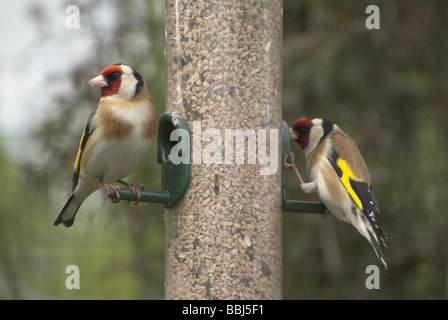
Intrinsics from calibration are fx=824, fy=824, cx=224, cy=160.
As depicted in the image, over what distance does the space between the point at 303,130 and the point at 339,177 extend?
0.50m

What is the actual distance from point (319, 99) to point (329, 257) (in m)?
1.44

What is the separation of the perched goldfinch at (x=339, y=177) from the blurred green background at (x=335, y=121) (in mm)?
1134

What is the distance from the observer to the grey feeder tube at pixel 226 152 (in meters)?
4.82

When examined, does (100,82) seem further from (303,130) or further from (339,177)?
(339,177)

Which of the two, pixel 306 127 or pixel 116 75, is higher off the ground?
pixel 116 75

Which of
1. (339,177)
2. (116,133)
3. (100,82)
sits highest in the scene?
(100,82)

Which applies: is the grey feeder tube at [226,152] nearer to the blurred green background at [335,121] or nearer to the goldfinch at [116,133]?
the goldfinch at [116,133]

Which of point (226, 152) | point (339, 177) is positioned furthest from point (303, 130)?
point (226, 152)

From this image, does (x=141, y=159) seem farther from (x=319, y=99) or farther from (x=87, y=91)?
(x=319, y=99)

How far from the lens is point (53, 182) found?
7.07 metres

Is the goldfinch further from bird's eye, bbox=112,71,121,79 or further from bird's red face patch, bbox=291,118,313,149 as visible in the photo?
bird's red face patch, bbox=291,118,313,149

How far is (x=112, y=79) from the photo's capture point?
547cm

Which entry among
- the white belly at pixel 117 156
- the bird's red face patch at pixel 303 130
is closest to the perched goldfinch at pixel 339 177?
the bird's red face patch at pixel 303 130

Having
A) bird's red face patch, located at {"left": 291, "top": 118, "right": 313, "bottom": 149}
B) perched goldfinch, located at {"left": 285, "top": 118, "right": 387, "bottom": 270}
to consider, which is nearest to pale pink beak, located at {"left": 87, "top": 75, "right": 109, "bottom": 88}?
perched goldfinch, located at {"left": 285, "top": 118, "right": 387, "bottom": 270}
